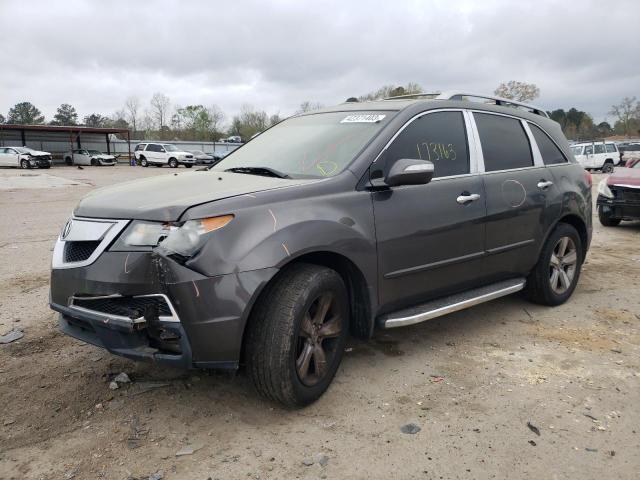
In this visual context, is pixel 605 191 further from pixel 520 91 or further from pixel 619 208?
pixel 520 91

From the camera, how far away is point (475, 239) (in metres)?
3.89

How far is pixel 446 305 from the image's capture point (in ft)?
12.1

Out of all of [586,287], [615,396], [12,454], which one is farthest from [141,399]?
[586,287]

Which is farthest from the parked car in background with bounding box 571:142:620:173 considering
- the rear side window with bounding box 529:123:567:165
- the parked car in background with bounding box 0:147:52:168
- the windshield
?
the parked car in background with bounding box 0:147:52:168

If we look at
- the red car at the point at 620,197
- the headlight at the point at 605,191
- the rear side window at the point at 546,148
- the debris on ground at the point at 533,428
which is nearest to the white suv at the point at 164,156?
the headlight at the point at 605,191

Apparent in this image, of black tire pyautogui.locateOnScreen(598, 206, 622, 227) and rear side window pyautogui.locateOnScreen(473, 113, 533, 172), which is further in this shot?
black tire pyautogui.locateOnScreen(598, 206, 622, 227)

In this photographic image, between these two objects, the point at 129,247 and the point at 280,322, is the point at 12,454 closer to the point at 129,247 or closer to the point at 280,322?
the point at 129,247

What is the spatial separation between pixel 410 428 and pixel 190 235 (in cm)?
156

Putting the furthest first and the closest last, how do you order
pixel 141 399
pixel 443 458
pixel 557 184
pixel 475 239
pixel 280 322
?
pixel 557 184
pixel 475 239
pixel 141 399
pixel 280 322
pixel 443 458

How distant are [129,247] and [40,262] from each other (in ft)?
14.7

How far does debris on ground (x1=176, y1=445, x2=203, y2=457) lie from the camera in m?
2.62

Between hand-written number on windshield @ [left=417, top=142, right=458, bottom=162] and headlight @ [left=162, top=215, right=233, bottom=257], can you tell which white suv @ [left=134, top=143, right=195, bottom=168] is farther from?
headlight @ [left=162, top=215, right=233, bottom=257]

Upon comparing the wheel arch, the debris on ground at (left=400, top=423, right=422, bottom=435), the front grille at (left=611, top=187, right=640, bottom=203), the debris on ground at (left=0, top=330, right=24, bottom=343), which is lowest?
the debris on ground at (left=400, top=423, right=422, bottom=435)

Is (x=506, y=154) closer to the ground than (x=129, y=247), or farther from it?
farther from it
